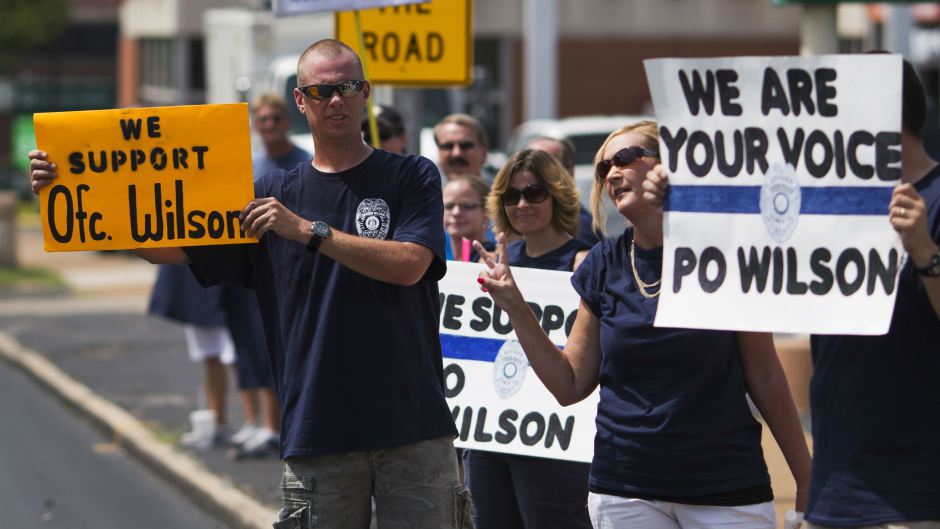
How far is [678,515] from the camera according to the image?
4.23m

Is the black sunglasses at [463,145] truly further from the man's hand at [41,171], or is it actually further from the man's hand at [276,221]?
the man's hand at [276,221]

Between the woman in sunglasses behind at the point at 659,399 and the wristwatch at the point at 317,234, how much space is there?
0.46 m

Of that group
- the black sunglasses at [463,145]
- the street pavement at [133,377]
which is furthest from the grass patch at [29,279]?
the black sunglasses at [463,145]

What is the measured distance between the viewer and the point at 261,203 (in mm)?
4516

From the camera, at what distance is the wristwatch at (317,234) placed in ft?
14.3

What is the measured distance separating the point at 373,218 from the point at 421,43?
11.6 ft

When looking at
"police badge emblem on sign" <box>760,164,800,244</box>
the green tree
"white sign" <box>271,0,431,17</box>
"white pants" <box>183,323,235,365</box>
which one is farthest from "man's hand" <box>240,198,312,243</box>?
the green tree

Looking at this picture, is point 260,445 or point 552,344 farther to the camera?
point 260,445

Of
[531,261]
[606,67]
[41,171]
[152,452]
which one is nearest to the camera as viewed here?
[41,171]

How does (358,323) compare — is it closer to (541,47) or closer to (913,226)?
(913,226)

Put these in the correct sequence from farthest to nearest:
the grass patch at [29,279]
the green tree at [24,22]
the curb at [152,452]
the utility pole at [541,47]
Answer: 1. the green tree at [24,22]
2. the grass patch at [29,279]
3. the utility pole at [541,47]
4. the curb at [152,452]

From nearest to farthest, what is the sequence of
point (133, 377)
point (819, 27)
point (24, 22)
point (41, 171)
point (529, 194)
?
point (41, 171), point (529, 194), point (819, 27), point (133, 377), point (24, 22)

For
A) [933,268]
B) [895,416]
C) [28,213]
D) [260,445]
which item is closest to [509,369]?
[895,416]

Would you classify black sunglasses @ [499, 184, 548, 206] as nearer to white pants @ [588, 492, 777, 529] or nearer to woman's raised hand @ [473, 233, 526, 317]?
woman's raised hand @ [473, 233, 526, 317]
